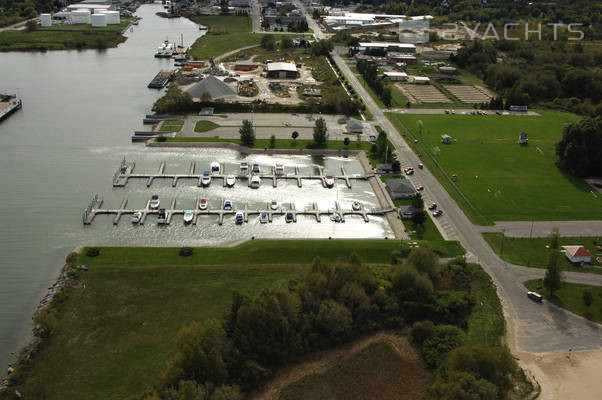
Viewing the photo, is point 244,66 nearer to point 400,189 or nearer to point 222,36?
point 222,36

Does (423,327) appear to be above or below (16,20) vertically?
below

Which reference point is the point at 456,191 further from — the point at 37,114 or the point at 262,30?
the point at 262,30

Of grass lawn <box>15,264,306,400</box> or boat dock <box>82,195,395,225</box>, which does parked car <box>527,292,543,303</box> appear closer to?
boat dock <box>82,195,395,225</box>

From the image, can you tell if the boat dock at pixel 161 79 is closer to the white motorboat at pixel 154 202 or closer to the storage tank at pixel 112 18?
the white motorboat at pixel 154 202

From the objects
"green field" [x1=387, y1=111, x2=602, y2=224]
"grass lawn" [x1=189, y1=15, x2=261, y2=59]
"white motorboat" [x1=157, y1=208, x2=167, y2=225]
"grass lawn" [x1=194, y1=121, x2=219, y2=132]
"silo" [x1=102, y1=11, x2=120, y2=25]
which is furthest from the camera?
"silo" [x1=102, y1=11, x2=120, y2=25]

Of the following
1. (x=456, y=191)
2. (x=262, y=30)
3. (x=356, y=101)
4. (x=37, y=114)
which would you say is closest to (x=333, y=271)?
(x=456, y=191)

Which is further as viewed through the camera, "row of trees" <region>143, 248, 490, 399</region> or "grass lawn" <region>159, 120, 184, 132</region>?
"grass lawn" <region>159, 120, 184, 132</region>

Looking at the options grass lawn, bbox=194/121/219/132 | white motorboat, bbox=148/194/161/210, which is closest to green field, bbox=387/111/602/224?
grass lawn, bbox=194/121/219/132
